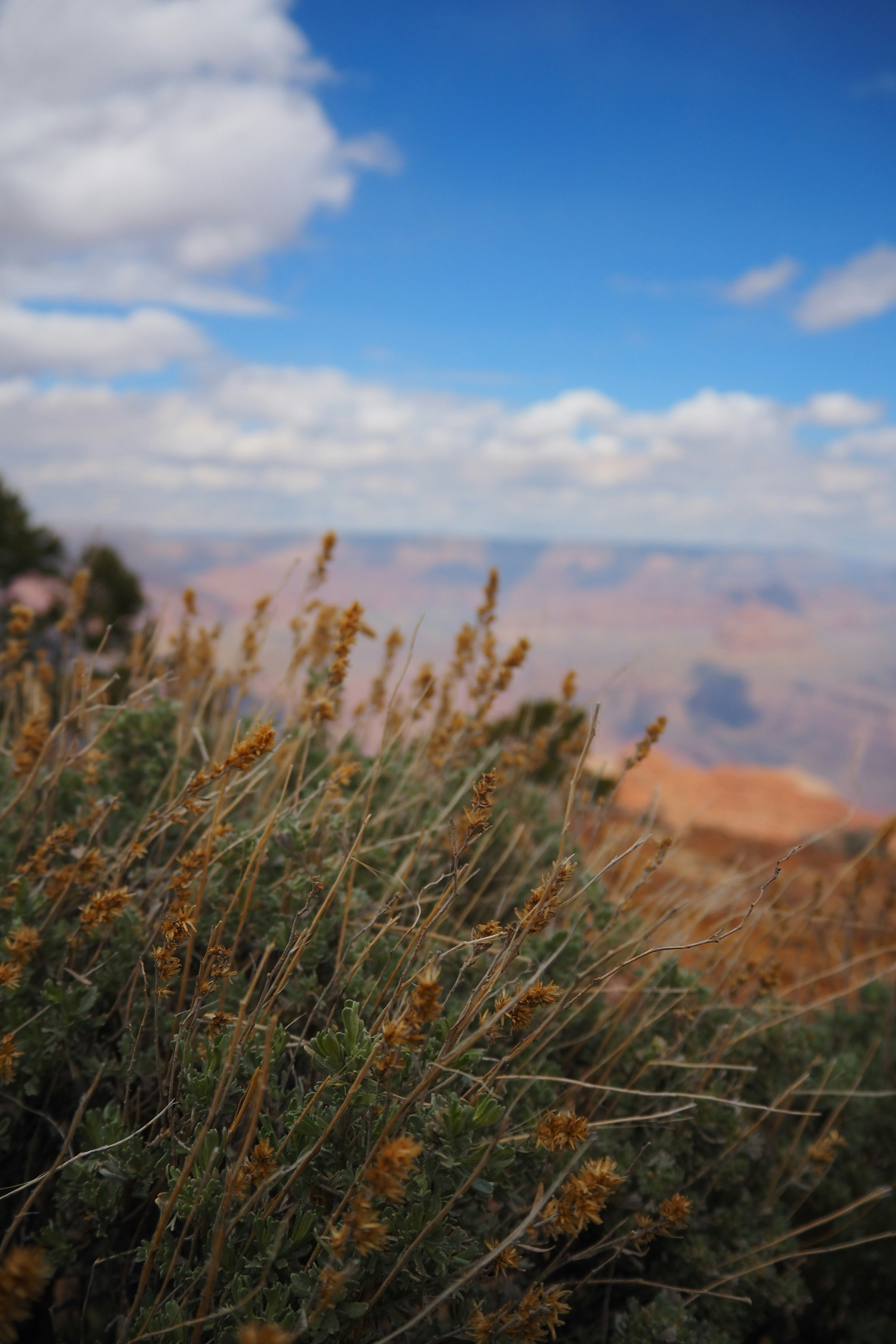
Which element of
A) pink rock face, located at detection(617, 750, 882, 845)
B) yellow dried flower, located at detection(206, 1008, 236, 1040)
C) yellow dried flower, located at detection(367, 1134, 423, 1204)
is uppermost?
yellow dried flower, located at detection(367, 1134, 423, 1204)

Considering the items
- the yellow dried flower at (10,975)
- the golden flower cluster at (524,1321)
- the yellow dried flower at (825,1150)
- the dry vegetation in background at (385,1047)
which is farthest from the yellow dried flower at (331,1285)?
the yellow dried flower at (825,1150)

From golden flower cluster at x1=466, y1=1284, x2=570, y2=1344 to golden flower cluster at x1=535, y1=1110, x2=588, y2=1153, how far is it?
0.22m

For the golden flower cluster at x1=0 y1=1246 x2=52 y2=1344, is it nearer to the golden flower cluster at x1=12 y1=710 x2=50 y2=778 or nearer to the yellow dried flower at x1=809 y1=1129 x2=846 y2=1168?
the golden flower cluster at x1=12 y1=710 x2=50 y2=778

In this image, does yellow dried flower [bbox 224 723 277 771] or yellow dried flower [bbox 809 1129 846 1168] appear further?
yellow dried flower [bbox 809 1129 846 1168]

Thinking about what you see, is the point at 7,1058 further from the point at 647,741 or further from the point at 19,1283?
the point at 647,741

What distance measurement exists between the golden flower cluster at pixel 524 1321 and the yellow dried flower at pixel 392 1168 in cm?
37

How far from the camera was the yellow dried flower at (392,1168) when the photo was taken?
0.93m

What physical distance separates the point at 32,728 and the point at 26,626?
55cm

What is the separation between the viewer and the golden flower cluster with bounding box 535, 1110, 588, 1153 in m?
1.13

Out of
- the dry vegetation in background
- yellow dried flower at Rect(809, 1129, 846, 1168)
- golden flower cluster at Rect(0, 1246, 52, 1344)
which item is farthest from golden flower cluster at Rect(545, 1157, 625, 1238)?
yellow dried flower at Rect(809, 1129, 846, 1168)

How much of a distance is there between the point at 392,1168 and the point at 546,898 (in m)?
0.39

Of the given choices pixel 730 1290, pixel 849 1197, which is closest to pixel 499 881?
pixel 730 1290

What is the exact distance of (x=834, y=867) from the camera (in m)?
9.88

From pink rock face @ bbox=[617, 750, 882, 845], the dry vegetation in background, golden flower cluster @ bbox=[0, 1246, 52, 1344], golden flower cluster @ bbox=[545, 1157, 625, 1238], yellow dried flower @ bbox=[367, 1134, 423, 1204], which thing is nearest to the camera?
golden flower cluster @ bbox=[0, 1246, 52, 1344]
